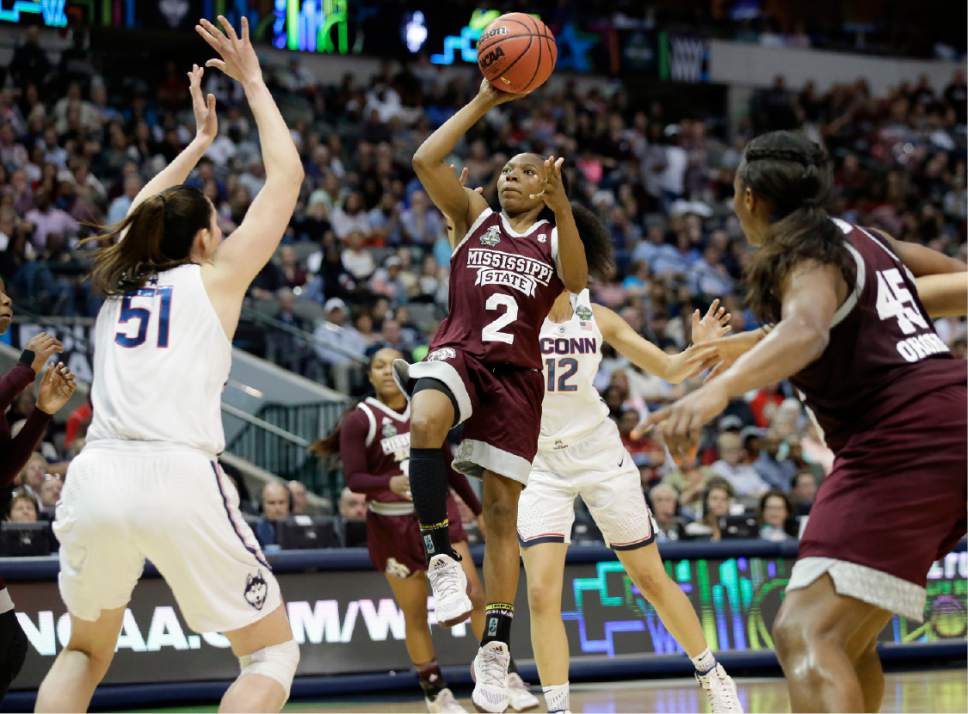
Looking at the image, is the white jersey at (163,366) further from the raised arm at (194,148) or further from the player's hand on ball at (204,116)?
the player's hand on ball at (204,116)

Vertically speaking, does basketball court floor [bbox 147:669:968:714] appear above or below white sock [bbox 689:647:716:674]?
below

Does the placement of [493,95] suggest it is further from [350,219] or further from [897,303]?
[350,219]

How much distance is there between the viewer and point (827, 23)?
94.0ft

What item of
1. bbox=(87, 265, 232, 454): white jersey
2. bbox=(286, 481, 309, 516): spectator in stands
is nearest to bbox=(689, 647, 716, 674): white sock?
bbox=(87, 265, 232, 454): white jersey

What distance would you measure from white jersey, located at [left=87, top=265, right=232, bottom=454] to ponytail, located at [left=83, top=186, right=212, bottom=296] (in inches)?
3.2

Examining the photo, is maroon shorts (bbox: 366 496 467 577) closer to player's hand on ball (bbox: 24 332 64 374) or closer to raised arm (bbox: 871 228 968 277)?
player's hand on ball (bbox: 24 332 64 374)

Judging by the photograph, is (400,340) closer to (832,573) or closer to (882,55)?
(832,573)

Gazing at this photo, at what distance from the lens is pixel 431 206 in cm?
1816

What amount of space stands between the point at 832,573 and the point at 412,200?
14.6m

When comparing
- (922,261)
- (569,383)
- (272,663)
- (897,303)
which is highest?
(922,261)

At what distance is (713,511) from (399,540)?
3.45 meters

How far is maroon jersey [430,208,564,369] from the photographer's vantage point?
19.3 ft

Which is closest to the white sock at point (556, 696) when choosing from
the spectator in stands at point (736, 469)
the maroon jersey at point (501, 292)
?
the maroon jersey at point (501, 292)

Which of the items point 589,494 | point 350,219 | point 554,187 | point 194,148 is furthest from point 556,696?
point 350,219
